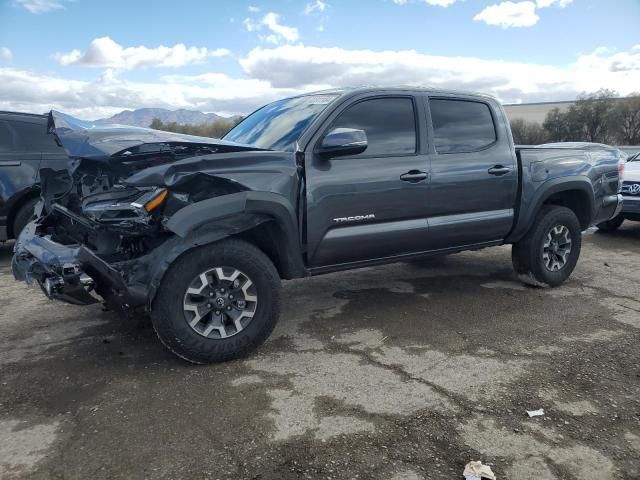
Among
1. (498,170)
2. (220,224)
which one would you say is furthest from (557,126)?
Result: (220,224)

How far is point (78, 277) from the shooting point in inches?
124

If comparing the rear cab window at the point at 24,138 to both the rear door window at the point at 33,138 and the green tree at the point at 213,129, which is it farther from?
the green tree at the point at 213,129

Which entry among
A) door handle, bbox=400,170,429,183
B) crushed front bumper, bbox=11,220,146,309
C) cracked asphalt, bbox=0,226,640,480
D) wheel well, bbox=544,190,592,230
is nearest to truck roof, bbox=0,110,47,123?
cracked asphalt, bbox=0,226,640,480

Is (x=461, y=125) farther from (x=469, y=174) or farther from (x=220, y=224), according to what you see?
(x=220, y=224)

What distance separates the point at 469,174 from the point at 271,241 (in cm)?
195

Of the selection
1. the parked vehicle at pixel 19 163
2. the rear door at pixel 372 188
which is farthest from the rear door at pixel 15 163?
the rear door at pixel 372 188

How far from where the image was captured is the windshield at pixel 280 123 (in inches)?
159

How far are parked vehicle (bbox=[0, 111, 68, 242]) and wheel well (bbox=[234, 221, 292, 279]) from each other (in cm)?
392

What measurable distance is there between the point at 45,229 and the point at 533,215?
4287 mm

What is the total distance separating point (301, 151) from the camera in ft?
12.5

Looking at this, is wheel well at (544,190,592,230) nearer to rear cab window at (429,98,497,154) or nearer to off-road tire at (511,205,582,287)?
off-road tire at (511,205,582,287)

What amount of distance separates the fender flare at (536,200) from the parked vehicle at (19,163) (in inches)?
210

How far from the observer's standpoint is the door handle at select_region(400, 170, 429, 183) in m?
4.23

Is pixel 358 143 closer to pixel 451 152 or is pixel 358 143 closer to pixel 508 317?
pixel 451 152
